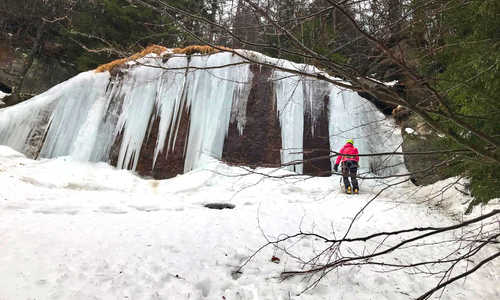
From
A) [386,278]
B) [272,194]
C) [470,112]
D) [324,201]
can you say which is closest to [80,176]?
[272,194]

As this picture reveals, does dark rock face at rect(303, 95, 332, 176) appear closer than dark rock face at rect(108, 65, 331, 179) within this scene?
No

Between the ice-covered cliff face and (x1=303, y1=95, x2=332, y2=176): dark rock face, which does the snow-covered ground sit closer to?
the ice-covered cliff face

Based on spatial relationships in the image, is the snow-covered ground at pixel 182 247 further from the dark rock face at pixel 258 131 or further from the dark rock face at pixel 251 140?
the dark rock face at pixel 258 131

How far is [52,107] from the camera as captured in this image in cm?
659

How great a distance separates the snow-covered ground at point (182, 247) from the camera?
6.08ft

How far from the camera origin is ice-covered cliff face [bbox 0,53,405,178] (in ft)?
20.6

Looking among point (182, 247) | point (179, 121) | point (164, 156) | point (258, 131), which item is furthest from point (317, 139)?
point (182, 247)

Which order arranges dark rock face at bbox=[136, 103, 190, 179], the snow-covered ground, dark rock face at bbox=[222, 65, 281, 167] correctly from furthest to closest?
1. dark rock face at bbox=[222, 65, 281, 167]
2. dark rock face at bbox=[136, 103, 190, 179]
3. the snow-covered ground

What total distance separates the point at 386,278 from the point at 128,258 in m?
2.18

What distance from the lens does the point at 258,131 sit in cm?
665

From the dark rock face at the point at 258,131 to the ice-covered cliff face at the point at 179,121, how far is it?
2 cm

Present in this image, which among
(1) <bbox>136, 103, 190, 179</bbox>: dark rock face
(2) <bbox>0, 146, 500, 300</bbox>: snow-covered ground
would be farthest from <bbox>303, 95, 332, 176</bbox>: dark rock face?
(1) <bbox>136, 103, 190, 179</bbox>: dark rock face

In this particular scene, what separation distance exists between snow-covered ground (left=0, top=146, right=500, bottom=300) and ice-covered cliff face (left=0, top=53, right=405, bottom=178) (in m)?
1.74

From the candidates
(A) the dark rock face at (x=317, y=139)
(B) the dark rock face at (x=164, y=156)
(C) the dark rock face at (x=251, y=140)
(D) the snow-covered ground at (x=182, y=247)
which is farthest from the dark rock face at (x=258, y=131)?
(D) the snow-covered ground at (x=182, y=247)
